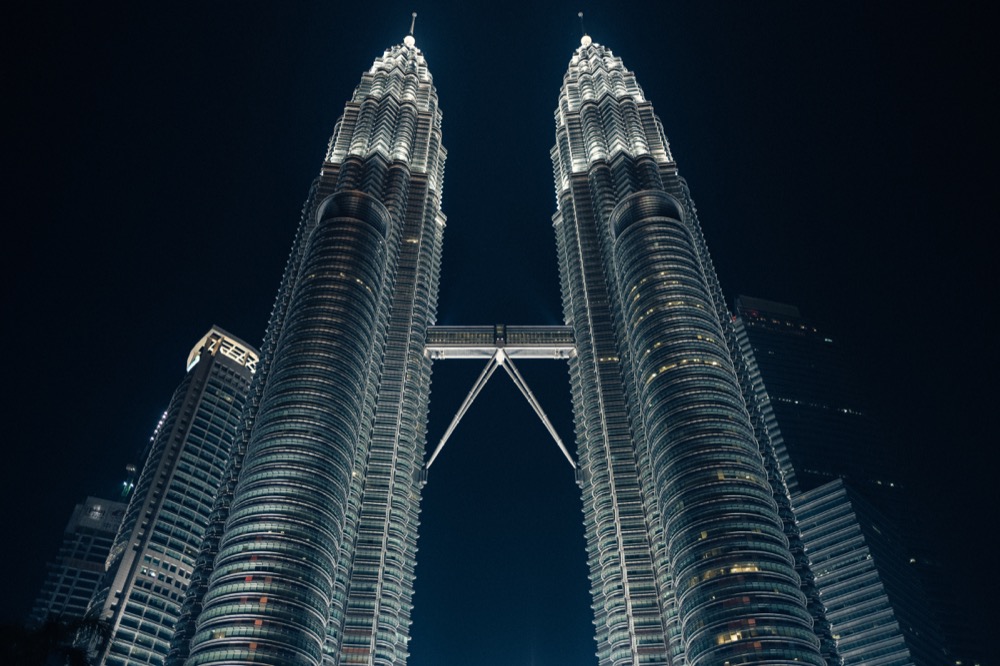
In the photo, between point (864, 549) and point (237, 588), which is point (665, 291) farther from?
point (237, 588)

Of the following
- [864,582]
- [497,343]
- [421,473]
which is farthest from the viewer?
[497,343]

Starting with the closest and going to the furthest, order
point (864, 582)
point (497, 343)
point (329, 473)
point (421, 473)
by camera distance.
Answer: point (329, 473) < point (421, 473) < point (864, 582) < point (497, 343)

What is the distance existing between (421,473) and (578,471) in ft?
106

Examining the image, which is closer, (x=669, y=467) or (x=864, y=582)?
(x=669, y=467)

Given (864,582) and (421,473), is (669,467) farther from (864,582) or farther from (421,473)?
(864,582)

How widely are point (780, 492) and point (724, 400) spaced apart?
733 inches

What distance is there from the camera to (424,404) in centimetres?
18250

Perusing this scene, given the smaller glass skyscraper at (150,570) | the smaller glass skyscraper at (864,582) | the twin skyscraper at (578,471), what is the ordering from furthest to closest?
the smaller glass skyscraper at (150,570), the smaller glass skyscraper at (864,582), the twin skyscraper at (578,471)

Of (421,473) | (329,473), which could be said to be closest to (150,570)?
(421,473)

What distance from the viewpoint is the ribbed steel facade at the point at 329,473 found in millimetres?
120125

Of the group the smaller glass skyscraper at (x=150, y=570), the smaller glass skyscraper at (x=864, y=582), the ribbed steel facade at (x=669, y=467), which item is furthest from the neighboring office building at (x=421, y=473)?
the smaller glass skyscraper at (x=864, y=582)

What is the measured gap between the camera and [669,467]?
136m

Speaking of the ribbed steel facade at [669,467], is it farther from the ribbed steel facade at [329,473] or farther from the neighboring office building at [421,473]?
the ribbed steel facade at [329,473]

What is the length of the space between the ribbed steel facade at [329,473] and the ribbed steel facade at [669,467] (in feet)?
120
